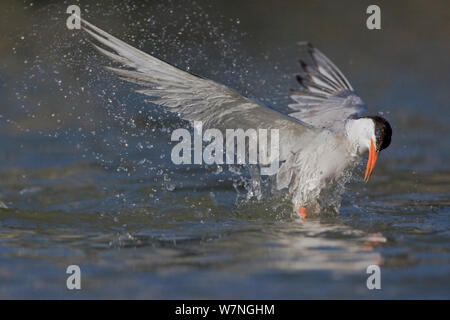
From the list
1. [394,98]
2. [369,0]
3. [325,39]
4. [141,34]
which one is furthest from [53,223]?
[369,0]

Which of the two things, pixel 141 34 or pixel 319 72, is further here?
pixel 141 34

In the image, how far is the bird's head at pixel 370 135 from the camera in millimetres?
5770

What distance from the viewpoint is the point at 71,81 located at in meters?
9.81

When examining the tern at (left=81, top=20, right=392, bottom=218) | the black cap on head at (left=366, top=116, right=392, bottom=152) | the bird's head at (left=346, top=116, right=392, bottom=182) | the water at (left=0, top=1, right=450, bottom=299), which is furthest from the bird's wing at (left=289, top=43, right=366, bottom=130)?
the black cap on head at (left=366, top=116, right=392, bottom=152)

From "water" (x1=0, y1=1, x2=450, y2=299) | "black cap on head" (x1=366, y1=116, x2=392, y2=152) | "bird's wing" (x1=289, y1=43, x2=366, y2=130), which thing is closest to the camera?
"water" (x1=0, y1=1, x2=450, y2=299)

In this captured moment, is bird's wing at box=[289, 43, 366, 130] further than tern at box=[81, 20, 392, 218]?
Yes

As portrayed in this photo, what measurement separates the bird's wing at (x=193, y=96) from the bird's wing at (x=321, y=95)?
2.58 feet

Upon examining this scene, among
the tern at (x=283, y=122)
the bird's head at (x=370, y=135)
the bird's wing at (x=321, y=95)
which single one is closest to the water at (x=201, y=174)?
the tern at (x=283, y=122)

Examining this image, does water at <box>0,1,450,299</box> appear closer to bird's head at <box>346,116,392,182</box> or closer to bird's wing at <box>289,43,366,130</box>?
bird's head at <box>346,116,392,182</box>

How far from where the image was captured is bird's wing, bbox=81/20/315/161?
5.50 metres

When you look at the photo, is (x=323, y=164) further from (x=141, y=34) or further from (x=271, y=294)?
(x=141, y=34)

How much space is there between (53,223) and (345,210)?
2067 millimetres
